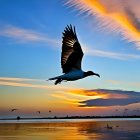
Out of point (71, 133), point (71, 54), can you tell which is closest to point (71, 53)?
point (71, 54)

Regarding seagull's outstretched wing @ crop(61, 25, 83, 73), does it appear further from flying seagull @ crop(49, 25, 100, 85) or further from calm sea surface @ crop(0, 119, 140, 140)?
calm sea surface @ crop(0, 119, 140, 140)

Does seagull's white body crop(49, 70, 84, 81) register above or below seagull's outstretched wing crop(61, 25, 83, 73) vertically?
below

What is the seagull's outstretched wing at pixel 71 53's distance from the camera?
20.2m

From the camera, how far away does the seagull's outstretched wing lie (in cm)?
2017

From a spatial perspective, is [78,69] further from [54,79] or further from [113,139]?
[113,139]

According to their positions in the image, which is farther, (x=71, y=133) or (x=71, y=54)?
(x=71, y=133)

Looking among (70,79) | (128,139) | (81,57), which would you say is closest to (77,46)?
(81,57)

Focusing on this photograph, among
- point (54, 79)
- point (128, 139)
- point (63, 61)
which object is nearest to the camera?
point (54, 79)

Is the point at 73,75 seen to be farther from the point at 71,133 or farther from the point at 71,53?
Result: the point at 71,133

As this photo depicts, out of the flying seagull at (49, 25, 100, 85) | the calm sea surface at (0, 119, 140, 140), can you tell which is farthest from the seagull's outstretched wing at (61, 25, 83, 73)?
the calm sea surface at (0, 119, 140, 140)

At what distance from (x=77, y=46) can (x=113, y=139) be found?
28.3 meters

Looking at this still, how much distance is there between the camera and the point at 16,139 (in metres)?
45.9

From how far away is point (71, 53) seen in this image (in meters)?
20.2

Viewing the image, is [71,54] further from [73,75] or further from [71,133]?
[71,133]
